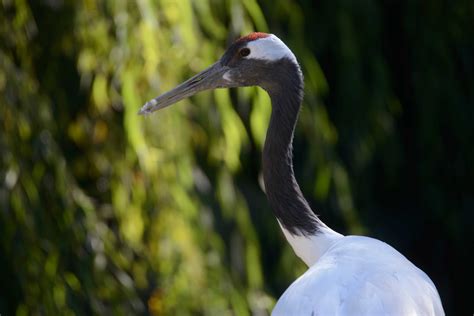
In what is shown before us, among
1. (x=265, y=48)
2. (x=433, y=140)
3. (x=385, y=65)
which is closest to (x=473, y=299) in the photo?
(x=433, y=140)

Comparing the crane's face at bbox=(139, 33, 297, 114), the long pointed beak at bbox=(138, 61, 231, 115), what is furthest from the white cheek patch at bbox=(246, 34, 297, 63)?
the long pointed beak at bbox=(138, 61, 231, 115)

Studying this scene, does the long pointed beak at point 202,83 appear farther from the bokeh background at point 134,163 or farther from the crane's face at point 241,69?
the bokeh background at point 134,163

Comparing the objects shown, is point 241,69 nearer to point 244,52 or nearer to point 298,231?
point 244,52

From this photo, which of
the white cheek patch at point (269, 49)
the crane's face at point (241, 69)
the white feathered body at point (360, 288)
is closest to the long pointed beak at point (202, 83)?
the crane's face at point (241, 69)

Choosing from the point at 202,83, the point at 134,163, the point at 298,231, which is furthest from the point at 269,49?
the point at 134,163

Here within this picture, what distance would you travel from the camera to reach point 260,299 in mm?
3762

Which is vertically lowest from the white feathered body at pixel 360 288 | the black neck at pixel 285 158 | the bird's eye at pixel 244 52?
the white feathered body at pixel 360 288

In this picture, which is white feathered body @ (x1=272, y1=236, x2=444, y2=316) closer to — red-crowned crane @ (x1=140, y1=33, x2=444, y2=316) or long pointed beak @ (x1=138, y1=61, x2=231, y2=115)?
red-crowned crane @ (x1=140, y1=33, x2=444, y2=316)

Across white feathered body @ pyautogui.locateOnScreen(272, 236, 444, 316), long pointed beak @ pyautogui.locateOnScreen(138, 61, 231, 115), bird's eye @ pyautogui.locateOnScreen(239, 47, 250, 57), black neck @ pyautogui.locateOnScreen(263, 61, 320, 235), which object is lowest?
white feathered body @ pyautogui.locateOnScreen(272, 236, 444, 316)

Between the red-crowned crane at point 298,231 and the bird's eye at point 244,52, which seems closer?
the red-crowned crane at point 298,231

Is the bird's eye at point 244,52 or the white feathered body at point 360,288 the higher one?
the bird's eye at point 244,52

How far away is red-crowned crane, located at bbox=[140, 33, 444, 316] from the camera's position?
8.43ft

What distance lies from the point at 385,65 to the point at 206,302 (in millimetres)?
1482

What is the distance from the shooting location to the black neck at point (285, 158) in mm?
2969
